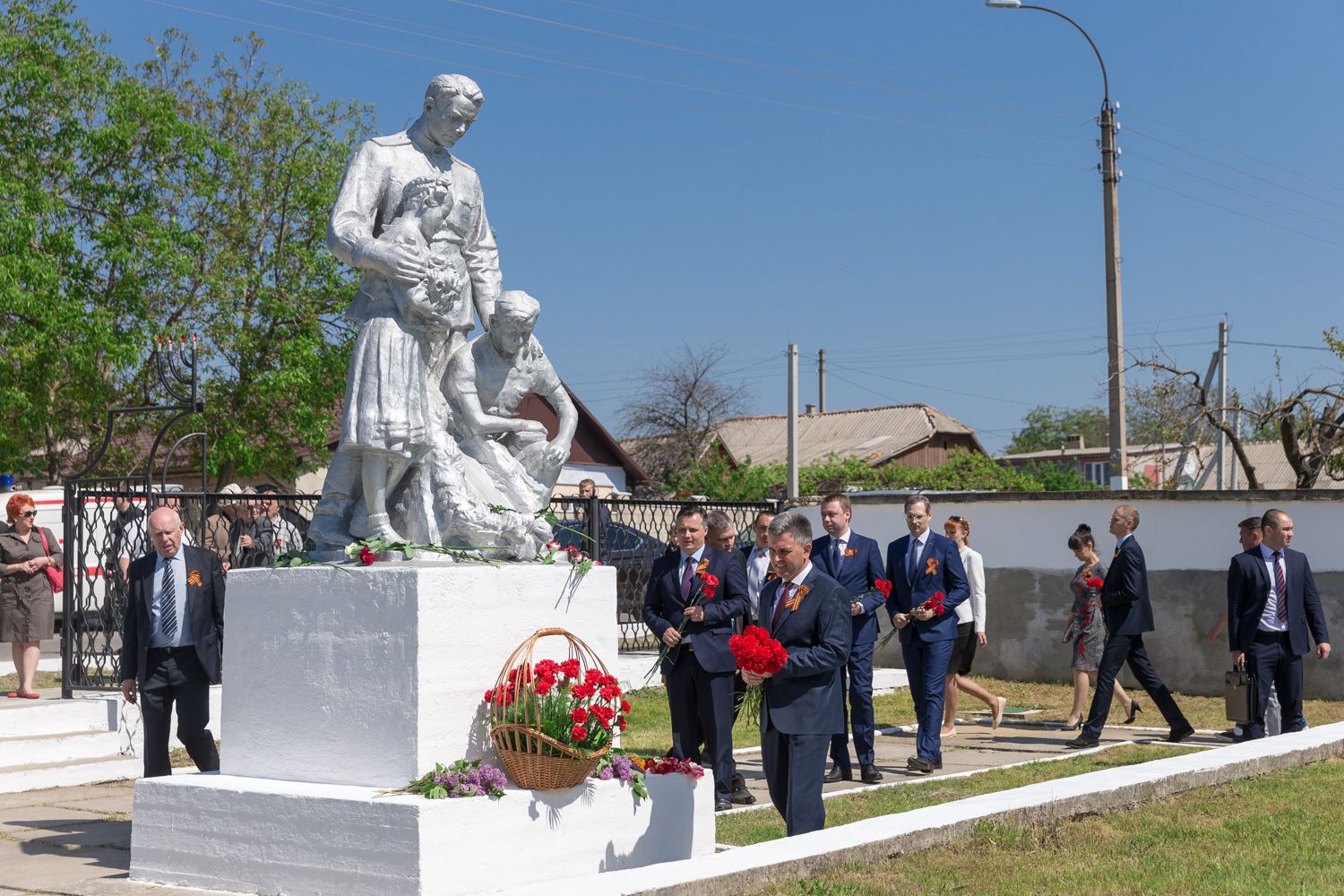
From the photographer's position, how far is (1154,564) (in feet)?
47.8

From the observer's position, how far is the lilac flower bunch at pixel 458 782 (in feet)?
19.1

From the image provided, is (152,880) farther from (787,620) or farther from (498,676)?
(787,620)

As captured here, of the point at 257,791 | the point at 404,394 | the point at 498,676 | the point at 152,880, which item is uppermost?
the point at 404,394

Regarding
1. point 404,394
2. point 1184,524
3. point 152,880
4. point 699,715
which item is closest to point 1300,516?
point 1184,524

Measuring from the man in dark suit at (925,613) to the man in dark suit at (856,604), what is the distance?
264 millimetres

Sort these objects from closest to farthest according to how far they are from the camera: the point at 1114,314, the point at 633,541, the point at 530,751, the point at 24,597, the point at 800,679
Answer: the point at 530,751 < the point at 800,679 < the point at 24,597 < the point at 633,541 < the point at 1114,314

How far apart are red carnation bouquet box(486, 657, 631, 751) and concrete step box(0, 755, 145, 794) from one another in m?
4.64

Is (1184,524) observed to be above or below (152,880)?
above

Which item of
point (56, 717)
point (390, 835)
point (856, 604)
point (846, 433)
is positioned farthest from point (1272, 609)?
point (846, 433)

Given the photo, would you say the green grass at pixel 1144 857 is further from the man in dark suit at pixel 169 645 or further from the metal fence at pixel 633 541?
Result: the metal fence at pixel 633 541

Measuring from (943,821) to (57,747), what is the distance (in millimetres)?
6565

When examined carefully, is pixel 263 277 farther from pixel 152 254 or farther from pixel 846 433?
pixel 846 433

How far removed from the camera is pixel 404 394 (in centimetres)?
676

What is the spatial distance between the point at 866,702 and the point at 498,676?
3.98m
